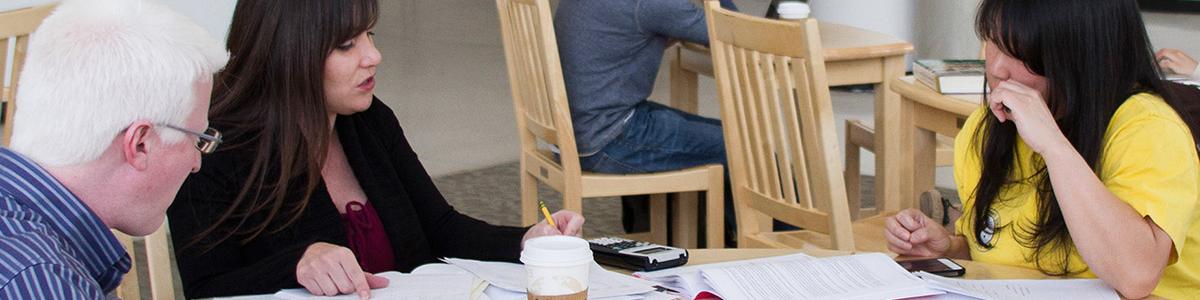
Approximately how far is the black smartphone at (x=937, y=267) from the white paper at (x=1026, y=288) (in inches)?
1.4

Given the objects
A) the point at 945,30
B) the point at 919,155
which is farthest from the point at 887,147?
the point at 945,30

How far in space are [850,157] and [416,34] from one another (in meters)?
4.16

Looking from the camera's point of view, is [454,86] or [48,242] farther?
[454,86]

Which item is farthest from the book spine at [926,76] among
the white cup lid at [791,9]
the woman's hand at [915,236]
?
the woman's hand at [915,236]

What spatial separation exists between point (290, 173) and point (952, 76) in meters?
1.47

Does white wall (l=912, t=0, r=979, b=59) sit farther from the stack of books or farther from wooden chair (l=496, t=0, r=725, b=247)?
the stack of books

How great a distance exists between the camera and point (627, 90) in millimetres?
3506

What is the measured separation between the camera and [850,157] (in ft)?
12.0

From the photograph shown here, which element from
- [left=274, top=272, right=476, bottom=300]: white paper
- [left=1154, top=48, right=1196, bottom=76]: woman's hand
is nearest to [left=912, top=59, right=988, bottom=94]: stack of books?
[left=1154, top=48, right=1196, bottom=76]: woman's hand

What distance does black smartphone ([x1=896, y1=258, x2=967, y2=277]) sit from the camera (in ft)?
5.49

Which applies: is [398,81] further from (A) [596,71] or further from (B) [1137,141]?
(B) [1137,141]

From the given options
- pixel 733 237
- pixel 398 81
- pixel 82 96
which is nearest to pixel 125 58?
pixel 82 96

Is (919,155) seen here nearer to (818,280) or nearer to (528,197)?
(528,197)

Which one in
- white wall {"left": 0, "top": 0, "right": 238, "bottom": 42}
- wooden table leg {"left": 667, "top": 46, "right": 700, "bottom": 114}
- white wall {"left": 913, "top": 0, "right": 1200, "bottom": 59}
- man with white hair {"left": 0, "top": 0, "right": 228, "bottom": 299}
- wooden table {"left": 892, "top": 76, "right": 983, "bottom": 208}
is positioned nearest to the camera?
man with white hair {"left": 0, "top": 0, "right": 228, "bottom": 299}
